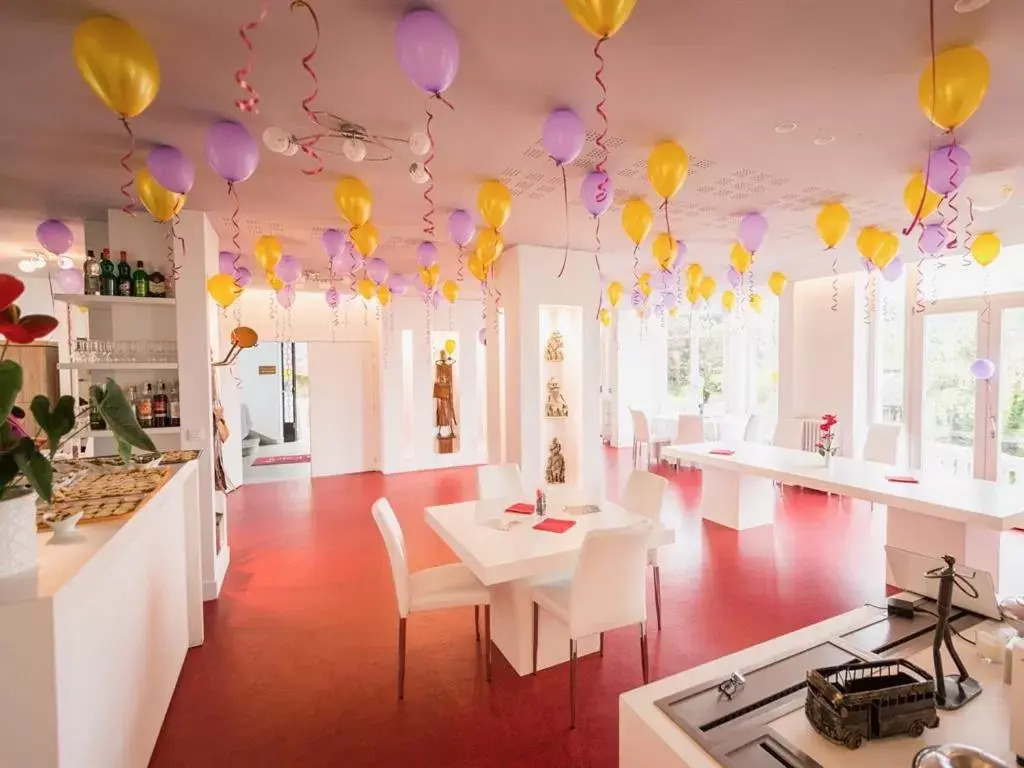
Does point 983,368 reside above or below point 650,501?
above

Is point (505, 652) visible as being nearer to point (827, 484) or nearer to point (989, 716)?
point (989, 716)

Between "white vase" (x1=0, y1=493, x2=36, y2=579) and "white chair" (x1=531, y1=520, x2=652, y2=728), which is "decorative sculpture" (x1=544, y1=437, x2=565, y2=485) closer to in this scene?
"white chair" (x1=531, y1=520, x2=652, y2=728)

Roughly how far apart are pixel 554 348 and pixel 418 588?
3161 mm

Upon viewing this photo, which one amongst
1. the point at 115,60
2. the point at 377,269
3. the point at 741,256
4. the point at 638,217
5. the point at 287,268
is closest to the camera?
the point at 115,60

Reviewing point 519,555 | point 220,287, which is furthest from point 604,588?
point 220,287

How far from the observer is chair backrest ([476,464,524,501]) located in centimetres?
361

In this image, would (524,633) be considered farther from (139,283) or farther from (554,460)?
(139,283)

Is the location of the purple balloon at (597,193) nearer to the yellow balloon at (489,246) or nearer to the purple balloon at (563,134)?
the purple balloon at (563,134)

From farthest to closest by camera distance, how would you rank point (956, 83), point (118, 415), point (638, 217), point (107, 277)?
point (107, 277) < point (638, 217) < point (956, 83) < point (118, 415)

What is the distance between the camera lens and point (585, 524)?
2.83 meters

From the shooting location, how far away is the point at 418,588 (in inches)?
106

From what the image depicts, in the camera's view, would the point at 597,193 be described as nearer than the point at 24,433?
No

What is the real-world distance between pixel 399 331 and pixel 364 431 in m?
1.70

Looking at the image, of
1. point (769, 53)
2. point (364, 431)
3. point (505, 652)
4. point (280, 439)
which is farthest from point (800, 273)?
point (280, 439)
